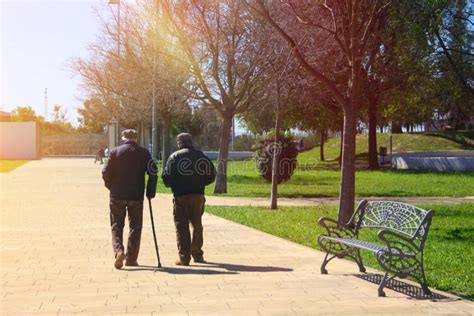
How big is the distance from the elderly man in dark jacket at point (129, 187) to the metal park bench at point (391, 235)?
2405 millimetres

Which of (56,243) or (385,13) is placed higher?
(385,13)

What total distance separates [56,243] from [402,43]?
8204 mm

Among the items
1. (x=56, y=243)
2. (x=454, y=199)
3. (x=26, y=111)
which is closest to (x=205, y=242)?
(x=56, y=243)

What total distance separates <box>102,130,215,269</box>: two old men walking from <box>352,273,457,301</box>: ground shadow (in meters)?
2.34

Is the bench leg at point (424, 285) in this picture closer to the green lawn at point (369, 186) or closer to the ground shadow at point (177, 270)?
the ground shadow at point (177, 270)

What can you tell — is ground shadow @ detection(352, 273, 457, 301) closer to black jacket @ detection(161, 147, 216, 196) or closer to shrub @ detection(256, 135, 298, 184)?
black jacket @ detection(161, 147, 216, 196)

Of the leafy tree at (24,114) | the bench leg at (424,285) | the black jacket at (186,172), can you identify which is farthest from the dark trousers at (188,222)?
the leafy tree at (24,114)

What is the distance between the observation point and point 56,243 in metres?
11.1

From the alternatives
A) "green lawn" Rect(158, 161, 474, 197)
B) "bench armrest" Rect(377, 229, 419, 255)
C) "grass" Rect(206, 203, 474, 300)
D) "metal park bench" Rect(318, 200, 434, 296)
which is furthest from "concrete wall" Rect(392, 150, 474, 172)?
"bench armrest" Rect(377, 229, 419, 255)

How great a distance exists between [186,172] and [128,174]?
0.76 meters

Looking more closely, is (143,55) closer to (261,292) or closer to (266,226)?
(266,226)

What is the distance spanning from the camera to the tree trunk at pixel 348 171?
1206 centimetres

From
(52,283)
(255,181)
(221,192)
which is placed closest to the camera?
(52,283)

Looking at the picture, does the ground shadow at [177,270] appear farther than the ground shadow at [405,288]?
Yes
